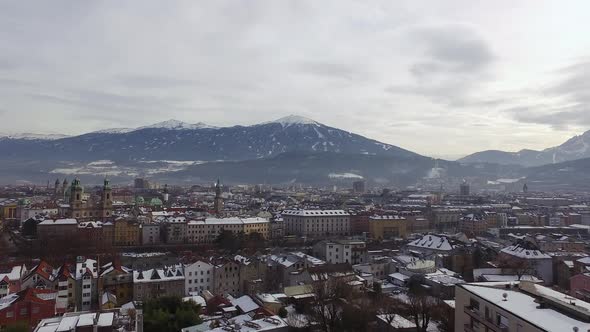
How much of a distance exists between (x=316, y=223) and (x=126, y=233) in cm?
2253

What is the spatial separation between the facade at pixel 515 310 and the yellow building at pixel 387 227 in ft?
144

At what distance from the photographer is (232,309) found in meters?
23.3

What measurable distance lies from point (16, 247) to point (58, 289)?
20952 millimetres

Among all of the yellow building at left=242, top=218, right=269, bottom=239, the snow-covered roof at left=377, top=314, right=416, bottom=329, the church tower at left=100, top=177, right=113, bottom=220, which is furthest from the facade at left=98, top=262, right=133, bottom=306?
the church tower at left=100, top=177, right=113, bottom=220

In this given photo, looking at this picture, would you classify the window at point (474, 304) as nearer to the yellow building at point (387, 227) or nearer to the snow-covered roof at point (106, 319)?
the snow-covered roof at point (106, 319)

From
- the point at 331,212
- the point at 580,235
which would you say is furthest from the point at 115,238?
the point at 580,235

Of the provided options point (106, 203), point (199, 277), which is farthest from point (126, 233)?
point (199, 277)

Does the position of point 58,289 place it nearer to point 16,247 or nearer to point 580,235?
point 16,247

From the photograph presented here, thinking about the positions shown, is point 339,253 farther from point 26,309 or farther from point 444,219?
point 444,219

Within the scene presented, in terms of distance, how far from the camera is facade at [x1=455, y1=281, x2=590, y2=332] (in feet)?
36.0

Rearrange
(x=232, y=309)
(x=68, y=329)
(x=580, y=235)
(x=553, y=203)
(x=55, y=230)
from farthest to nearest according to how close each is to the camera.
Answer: (x=553, y=203)
(x=580, y=235)
(x=55, y=230)
(x=232, y=309)
(x=68, y=329)

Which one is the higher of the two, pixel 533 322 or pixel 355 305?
pixel 533 322

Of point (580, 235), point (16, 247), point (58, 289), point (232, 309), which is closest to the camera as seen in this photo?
point (232, 309)

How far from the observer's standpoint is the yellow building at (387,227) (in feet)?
192
